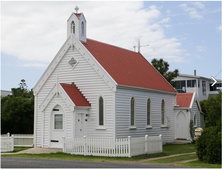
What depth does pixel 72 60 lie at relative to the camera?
1163 inches

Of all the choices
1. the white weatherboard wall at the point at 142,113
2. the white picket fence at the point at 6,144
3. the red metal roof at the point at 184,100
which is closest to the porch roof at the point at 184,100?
the red metal roof at the point at 184,100

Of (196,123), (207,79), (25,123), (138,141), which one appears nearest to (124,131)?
(138,141)

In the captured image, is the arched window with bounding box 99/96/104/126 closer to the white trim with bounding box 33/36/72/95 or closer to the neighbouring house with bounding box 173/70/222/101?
the white trim with bounding box 33/36/72/95

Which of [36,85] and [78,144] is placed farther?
[36,85]

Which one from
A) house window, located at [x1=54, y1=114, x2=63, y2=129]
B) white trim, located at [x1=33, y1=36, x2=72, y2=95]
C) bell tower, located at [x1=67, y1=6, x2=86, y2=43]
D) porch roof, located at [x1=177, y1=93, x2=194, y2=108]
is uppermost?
bell tower, located at [x1=67, y1=6, x2=86, y2=43]

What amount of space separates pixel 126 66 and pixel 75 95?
6.79 metres

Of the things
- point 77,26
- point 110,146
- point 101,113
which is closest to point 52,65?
point 77,26

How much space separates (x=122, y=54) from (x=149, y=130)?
7950mm

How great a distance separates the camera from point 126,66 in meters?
32.5

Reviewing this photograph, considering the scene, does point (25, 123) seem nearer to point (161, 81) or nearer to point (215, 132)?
point (161, 81)

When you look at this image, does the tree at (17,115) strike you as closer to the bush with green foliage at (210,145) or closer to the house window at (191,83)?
the bush with green foliage at (210,145)

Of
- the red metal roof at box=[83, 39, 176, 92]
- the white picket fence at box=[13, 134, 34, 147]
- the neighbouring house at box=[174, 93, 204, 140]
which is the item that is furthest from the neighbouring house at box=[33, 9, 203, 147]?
the neighbouring house at box=[174, 93, 204, 140]

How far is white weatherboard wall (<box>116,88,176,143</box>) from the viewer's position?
90.9 feet

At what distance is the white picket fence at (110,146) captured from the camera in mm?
23016
